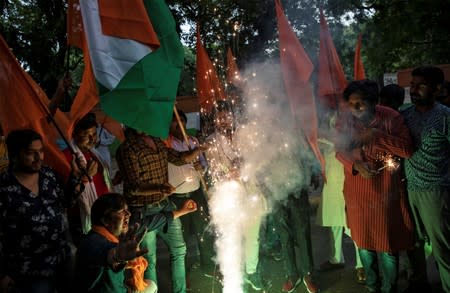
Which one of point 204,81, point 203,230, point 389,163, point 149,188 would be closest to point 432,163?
point 389,163

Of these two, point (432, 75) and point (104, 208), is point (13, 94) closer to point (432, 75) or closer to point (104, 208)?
point (104, 208)

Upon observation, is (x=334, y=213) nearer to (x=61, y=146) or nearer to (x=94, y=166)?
(x=94, y=166)

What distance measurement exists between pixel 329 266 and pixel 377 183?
1846 millimetres

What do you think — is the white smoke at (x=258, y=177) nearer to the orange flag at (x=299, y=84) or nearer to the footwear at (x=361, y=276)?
the orange flag at (x=299, y=84)

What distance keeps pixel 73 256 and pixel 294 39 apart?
124 inches

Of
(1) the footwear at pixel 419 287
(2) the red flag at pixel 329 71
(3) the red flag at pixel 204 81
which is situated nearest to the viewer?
(1) the footwear at pixel 419 287

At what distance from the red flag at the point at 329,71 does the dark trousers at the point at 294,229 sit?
1333 mm

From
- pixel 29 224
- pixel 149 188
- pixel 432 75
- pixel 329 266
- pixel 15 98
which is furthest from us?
pixel 329 266

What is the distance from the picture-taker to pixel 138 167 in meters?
4.17

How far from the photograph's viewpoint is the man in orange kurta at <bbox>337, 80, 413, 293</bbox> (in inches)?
156

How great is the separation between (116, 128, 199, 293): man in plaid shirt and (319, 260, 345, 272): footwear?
6.37ft

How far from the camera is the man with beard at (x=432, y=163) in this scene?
12.4 feet

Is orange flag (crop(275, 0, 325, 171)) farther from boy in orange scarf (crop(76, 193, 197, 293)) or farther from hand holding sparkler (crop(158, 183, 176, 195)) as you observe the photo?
boy in orange scarf (crop(76, 193, 197, 293))

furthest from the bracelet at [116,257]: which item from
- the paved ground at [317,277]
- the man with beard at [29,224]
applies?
the paved ground at [317,277]
